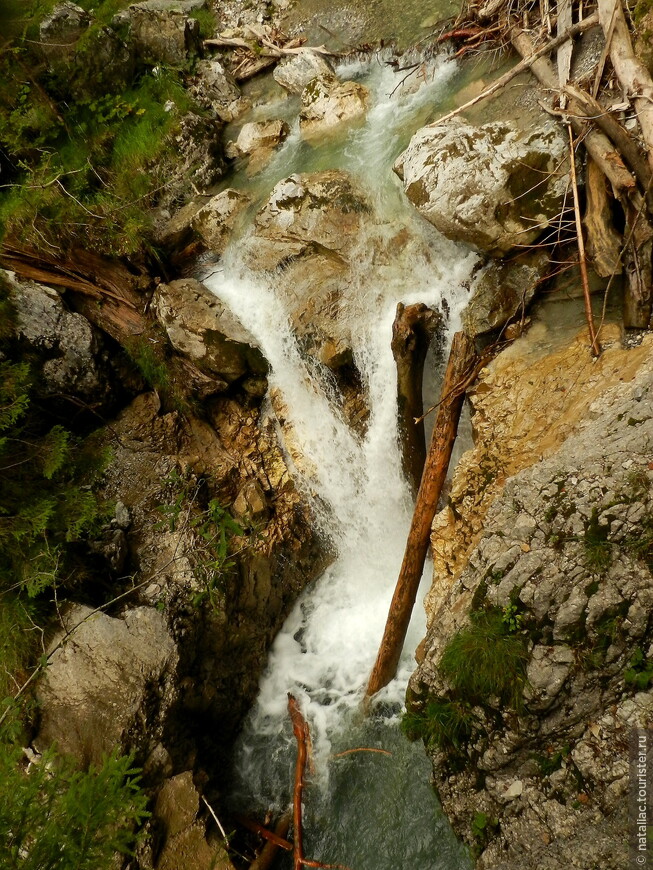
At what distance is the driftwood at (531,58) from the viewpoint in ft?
18.0

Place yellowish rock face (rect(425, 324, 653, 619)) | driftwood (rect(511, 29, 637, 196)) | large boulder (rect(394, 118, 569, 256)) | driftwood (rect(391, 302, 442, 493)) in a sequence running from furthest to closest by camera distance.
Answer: driftwood (rect(391, 302, 442, 493)) → large boulder (rect(394, 118, 569, 256)) → driftwood (rect(511, 29, 637, 196)) → yellowish rock face (rect(425, 324, 653, 619))

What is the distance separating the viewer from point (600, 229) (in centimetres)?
449

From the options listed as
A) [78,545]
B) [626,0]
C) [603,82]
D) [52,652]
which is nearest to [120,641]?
[52,652]

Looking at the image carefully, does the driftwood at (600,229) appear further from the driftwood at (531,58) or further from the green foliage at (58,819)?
the green foliage at (58,819)

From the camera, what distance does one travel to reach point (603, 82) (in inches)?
200

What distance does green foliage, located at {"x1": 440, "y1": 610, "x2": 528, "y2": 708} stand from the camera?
3363 mm

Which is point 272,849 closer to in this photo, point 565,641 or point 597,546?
point 565,641

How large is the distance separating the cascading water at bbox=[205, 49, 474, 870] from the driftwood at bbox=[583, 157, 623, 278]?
53.9 inches

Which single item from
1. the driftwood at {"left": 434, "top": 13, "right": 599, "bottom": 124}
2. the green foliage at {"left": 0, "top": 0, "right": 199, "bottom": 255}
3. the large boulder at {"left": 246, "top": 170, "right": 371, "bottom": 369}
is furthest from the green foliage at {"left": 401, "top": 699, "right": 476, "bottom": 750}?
the green foliage at {"left": 0, "top": 0, "right": 199, "bottom": 255}

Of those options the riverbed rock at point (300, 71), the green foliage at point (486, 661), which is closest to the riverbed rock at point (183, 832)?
the green foliage at point (486, 661)

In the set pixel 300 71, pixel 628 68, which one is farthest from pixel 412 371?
pixel 300 71

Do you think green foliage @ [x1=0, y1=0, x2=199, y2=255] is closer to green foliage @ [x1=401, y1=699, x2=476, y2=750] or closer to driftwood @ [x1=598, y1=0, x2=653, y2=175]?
driftwood @ [x1=598, y1=0, x2=653, y2=175]

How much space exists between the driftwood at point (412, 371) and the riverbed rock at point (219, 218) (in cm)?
365

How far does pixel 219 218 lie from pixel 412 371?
14.4 ft
